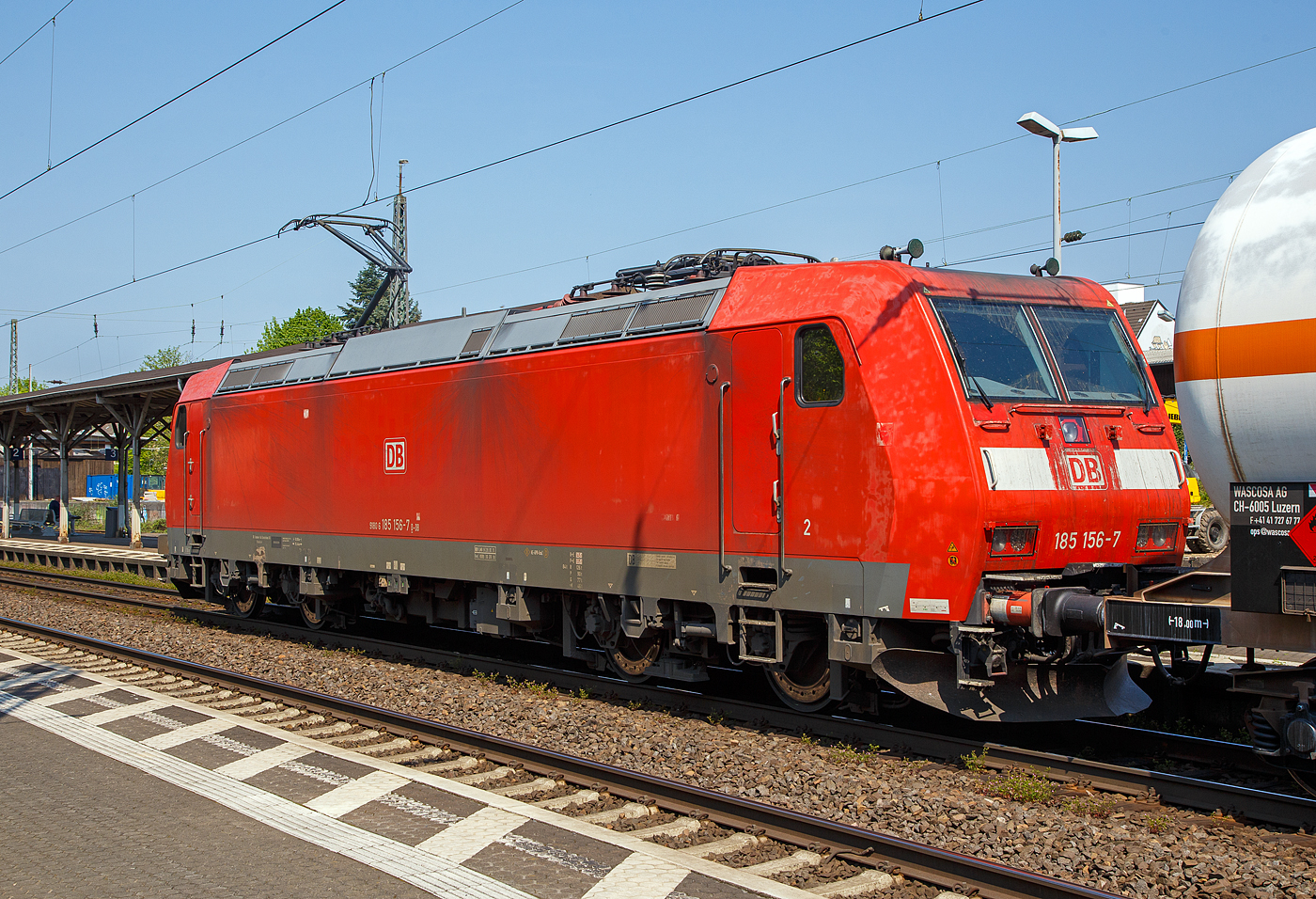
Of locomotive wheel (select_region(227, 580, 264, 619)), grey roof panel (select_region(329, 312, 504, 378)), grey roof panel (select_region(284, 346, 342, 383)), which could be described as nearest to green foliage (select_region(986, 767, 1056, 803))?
grey roof panel (select_region(329, 312, 504, 378))

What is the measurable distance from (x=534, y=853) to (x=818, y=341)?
4485 mm

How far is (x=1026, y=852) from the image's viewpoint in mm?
6297

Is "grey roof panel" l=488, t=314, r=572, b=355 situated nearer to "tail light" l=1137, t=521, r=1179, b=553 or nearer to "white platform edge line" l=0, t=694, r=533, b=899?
"white platform edge line" l=0, t=694, r=533, b=899

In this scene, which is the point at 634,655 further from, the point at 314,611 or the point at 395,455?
the point at 314,611

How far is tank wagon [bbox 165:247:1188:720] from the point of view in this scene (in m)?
8.03

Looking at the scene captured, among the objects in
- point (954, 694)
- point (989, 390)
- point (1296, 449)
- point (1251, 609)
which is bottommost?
point (954, 694)

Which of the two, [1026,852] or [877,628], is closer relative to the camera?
[1026,852]

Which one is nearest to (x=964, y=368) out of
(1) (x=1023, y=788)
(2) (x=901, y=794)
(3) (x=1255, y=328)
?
(3) (x=1255, y=328)

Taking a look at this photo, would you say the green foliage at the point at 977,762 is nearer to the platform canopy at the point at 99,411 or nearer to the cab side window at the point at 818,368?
the cab side window at the point at 818,368

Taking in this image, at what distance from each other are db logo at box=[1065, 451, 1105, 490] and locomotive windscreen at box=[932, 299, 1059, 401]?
0.50m

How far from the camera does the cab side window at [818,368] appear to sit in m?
8.59

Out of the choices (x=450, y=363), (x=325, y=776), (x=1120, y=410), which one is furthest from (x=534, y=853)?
(x=450, y=363)

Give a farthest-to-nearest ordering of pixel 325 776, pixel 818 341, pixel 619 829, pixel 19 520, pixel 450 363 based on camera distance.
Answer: pixel 19 520 < pixel 450 363 < pixel 818 341 < pixel 325 776 < pixel 619 829

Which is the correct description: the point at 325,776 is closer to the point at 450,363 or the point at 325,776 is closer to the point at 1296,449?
the point at 450,363
